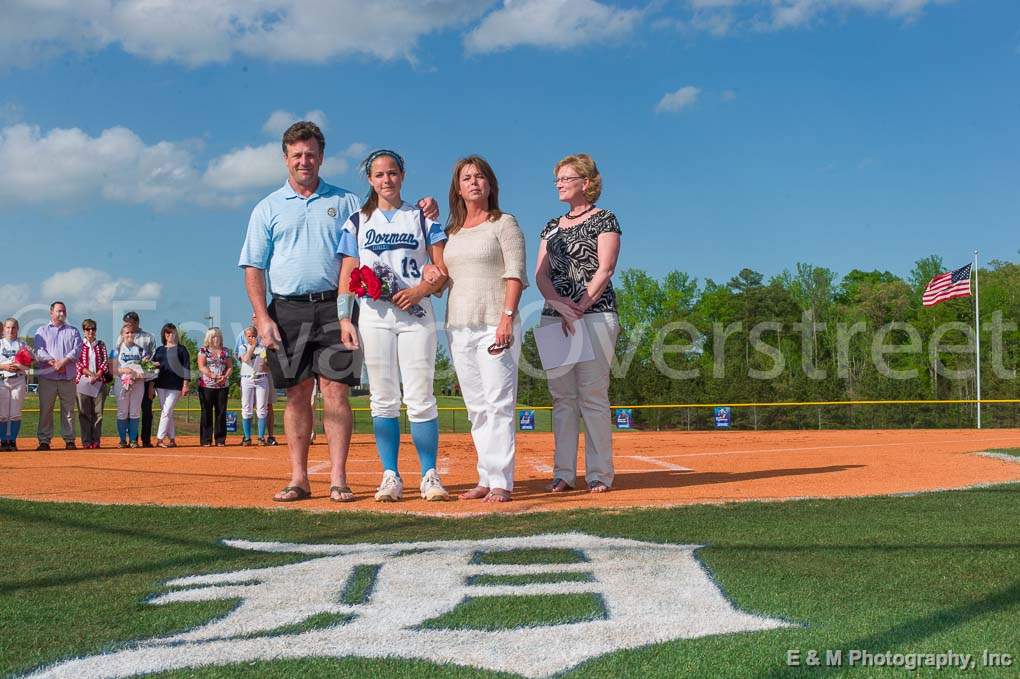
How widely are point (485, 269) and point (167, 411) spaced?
30.1 feet

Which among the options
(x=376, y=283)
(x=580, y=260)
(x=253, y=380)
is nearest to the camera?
(x=376, y=283)

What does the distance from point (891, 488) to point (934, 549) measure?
2.77 meters

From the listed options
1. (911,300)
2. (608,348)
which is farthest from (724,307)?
(608,348)

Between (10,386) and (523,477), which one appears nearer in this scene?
(523,477)

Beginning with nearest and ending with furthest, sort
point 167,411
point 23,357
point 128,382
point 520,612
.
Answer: point 520,612, point 23,357, point 128,382, point 167,411

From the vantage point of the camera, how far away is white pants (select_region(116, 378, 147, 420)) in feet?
42.3

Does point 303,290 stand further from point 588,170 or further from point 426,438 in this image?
point 588,170

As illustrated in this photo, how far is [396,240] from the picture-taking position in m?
5.66

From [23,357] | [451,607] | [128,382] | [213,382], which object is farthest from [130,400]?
[451,607]

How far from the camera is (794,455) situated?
420 inches

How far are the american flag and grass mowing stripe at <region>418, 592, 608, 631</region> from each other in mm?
26049

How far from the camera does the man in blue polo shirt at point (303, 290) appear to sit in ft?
18.6

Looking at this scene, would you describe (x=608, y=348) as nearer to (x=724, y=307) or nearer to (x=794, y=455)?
(x=794, y=455)

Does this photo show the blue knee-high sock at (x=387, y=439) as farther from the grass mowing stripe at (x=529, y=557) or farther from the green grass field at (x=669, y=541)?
the grass mowing stripe at (x=529, y=557)
